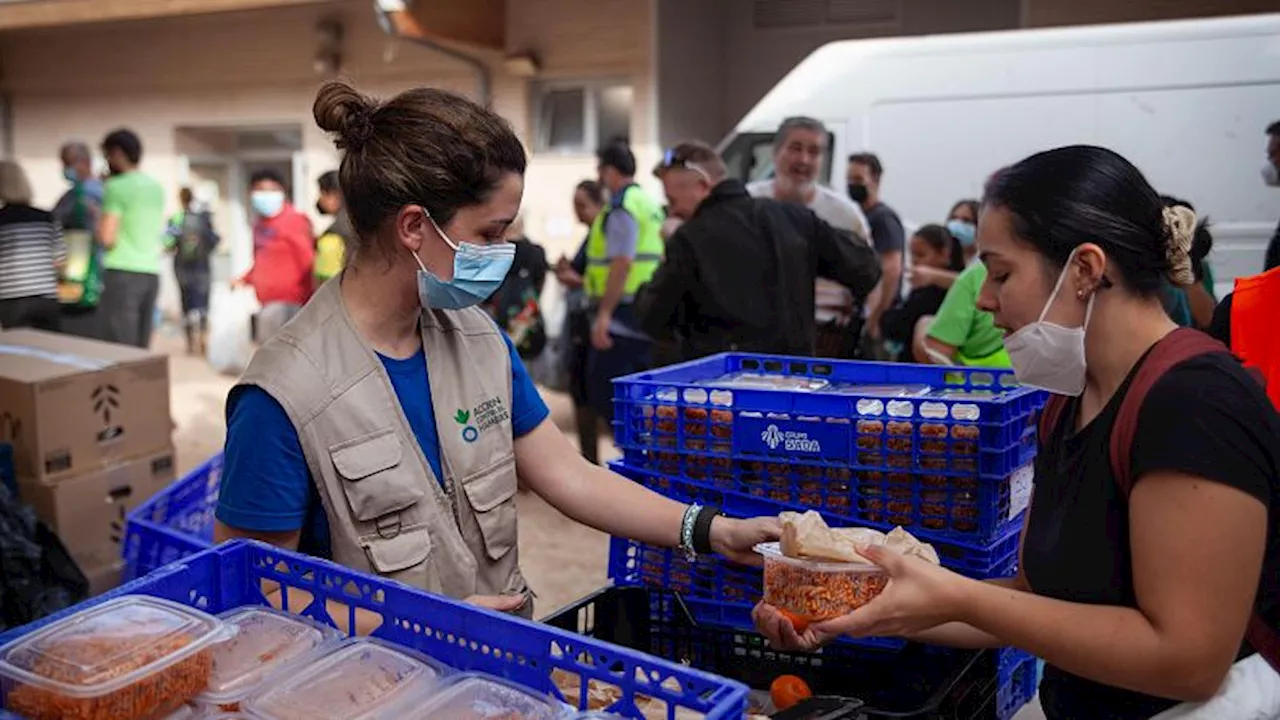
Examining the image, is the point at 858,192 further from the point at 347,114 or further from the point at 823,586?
the point at 823,586

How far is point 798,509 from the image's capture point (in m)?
2.34

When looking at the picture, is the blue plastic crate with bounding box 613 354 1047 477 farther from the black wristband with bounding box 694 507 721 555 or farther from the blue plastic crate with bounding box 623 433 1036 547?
the black wristband with bounding box 694 507 721 555

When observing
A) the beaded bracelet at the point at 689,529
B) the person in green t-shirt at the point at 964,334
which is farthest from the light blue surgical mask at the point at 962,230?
the beaded bracelet at the point at 689,529

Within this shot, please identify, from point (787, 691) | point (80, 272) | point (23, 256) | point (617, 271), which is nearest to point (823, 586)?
point (787, 691)

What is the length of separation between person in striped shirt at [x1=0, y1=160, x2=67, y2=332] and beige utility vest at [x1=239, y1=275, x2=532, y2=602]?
4766 millimetres

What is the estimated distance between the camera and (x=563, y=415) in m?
8.80

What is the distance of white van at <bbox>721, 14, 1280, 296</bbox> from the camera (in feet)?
18.9

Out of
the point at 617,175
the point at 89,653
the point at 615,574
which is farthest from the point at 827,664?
the point at 617,175

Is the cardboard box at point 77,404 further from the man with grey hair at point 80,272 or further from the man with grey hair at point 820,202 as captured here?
the man with grey hair at point 820,202

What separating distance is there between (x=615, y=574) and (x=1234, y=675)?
1.27 meters

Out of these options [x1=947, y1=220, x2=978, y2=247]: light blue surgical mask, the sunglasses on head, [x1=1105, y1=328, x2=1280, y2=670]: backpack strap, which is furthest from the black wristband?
[x1=947, y1=220, x2=978, y2=247]: light blue surgical mask

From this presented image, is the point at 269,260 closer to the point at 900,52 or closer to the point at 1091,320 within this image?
the point at 900,52

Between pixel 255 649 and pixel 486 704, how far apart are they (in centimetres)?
39

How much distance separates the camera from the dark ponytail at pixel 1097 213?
1595 mm
